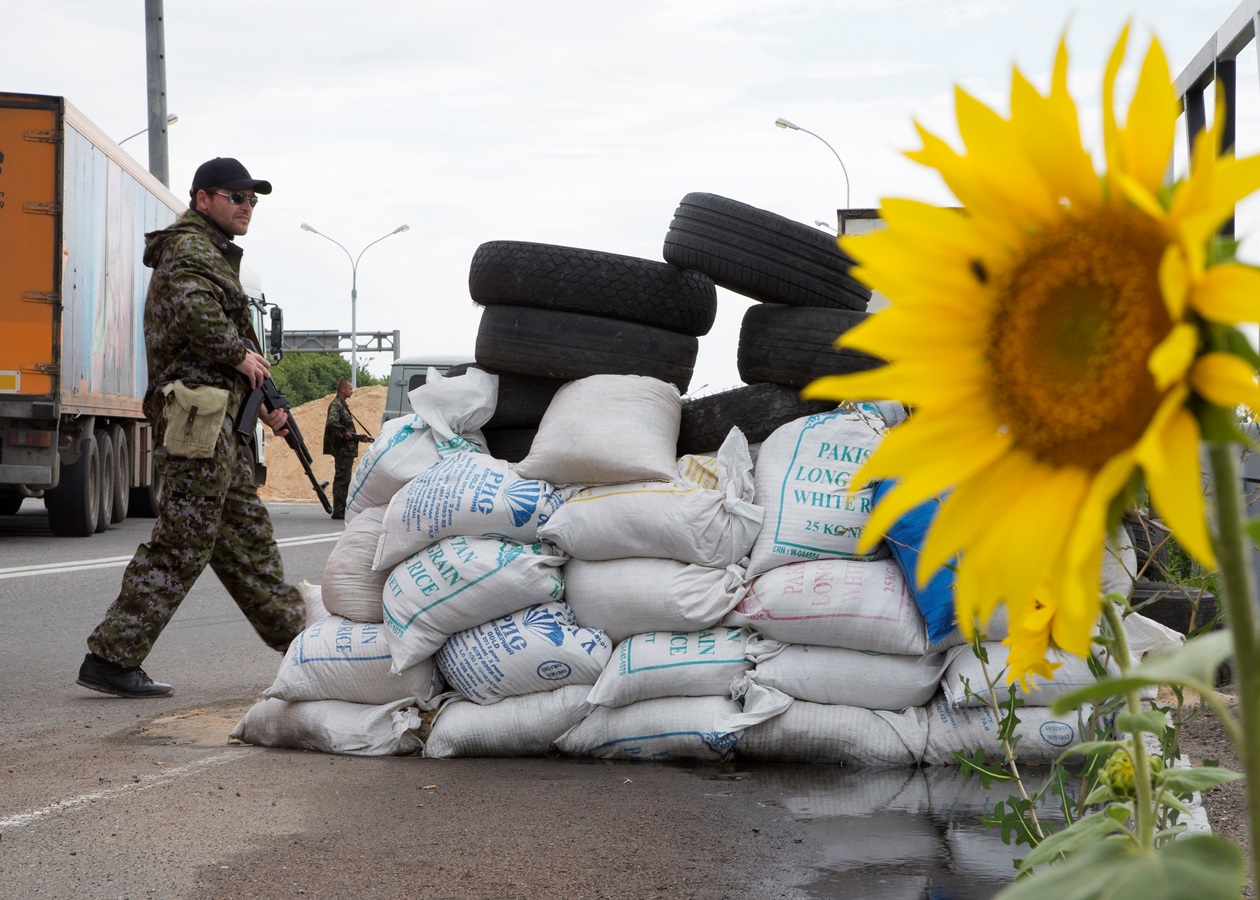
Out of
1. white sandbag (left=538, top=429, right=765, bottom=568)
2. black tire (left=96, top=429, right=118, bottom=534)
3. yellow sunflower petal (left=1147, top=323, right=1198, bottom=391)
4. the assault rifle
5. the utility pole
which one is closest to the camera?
yellow sunflower petal (left=1147, top=323, right=1198, bottom=391)

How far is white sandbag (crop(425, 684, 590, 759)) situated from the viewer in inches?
169

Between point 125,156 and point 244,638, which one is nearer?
point 244,638

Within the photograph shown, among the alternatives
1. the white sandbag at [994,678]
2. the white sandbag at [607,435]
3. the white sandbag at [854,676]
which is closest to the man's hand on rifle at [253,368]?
A: the white sandbag at [607,435]

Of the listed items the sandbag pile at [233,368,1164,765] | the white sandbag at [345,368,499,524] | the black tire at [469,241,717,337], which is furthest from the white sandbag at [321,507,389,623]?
the black tire at [469,241,717,337]

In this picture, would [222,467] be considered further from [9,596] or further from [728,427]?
[9,596]

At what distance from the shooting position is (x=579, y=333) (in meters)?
5.03

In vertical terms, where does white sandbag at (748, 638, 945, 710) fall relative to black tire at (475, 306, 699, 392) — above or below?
below

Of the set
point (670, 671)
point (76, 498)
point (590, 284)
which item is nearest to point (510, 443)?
point (590, 284)

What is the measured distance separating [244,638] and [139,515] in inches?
450

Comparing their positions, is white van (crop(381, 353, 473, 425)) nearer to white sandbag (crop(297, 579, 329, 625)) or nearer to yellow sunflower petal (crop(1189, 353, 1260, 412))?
white sandbag (crop(297, 579, 329, 625))

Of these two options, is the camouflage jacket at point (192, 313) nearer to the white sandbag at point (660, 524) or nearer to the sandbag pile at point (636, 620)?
the sandbag pile at point (636, 620)

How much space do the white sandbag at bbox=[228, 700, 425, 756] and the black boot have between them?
1.09 metres

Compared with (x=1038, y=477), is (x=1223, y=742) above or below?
below

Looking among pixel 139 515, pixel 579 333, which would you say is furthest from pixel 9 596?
pixel 139 515
